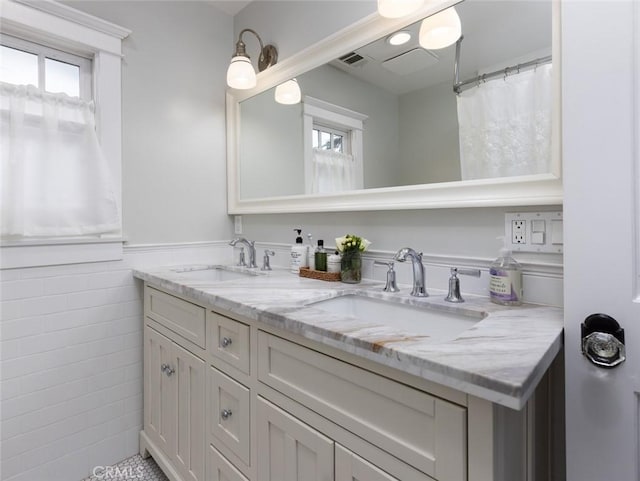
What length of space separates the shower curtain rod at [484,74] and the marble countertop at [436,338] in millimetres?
707

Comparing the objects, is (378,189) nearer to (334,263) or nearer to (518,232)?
(334,263)

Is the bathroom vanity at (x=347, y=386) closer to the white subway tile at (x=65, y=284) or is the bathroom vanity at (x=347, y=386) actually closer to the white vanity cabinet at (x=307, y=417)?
the white vanity cabinet at (x=307, y=417)

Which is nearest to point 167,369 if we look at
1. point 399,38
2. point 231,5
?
point 399,38

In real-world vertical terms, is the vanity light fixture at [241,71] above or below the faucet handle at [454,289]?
above

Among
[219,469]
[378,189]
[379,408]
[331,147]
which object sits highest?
[331,147]

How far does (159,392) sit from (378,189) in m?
1.36

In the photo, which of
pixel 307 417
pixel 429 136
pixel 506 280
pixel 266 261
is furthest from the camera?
pixel 266 261

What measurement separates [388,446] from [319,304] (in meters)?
0.53

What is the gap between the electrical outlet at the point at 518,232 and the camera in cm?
106

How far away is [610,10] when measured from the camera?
0.73m

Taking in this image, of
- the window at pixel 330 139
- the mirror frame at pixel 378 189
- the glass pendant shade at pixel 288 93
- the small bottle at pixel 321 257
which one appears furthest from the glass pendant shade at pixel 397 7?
the small bottle at pixel 321 257

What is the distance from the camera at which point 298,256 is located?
167 cm

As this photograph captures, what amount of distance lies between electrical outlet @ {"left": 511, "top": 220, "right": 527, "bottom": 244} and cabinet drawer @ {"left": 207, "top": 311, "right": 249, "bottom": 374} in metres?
0.87

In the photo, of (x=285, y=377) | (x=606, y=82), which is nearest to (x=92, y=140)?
(x=285, y=377)
